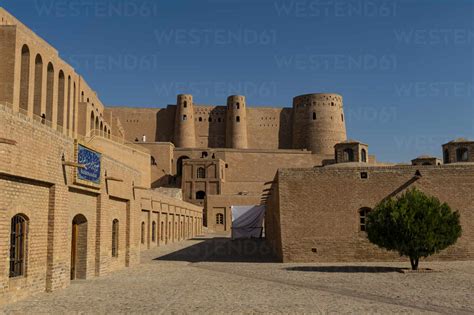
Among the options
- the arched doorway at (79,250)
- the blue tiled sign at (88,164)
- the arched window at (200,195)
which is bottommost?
the arched doorway at (79,250)

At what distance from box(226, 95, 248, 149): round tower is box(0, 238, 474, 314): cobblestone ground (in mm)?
50075

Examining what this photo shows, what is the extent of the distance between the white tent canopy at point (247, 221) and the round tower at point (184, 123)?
31.7 metres

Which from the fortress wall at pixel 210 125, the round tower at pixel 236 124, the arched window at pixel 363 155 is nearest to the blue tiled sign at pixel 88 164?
the arched window at pixel 363 155

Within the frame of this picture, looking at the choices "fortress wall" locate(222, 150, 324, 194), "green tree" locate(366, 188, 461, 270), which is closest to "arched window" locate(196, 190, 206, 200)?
"fortress wall" locate(222, 150, 324, 194)

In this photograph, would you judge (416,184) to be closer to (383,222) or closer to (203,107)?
(383,222)

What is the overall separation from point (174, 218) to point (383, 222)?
73.4 ft

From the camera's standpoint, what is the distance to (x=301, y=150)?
65062mm

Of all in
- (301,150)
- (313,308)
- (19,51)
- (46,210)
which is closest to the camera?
(313,308)

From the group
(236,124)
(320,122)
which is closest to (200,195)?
(236,124)

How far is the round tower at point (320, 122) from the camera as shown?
6656 cm

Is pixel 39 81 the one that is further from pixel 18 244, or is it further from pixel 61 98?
pixel 18 244

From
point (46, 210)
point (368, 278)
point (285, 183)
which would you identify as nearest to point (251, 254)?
point (285, 183)

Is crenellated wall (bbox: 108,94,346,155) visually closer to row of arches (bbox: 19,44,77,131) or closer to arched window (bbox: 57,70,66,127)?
row of arches (bbox: 19,44,77,131)

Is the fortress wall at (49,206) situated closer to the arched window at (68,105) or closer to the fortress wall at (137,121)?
the arched window at (68,105)
